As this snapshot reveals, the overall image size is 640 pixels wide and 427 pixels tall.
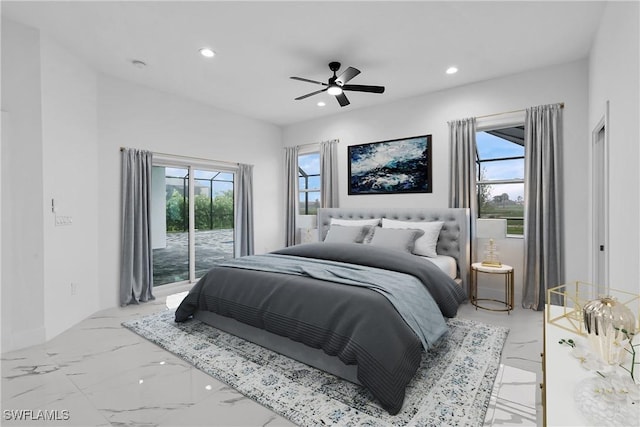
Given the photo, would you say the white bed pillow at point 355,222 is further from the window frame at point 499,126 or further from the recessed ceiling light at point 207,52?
the recessed ceiling light at point 207,52

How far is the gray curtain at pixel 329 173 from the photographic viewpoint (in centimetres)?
518

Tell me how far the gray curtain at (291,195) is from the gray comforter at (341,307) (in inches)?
91.9

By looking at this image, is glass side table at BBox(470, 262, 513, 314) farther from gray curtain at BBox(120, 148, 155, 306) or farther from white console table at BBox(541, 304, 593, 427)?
gray curtain at BBox(120, 148, 155, 306)

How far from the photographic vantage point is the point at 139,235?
3.90m

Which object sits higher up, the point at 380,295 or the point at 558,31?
the point at 558,31

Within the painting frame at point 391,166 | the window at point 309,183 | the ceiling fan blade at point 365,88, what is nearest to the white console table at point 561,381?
the ceiling fan blade at point 365,88

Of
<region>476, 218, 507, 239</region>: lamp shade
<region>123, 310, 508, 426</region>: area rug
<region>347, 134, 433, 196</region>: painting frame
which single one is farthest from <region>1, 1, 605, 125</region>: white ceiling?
<region>123, 310, 508, 426</region>: area rug

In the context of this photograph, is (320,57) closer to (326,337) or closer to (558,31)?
(558,31)

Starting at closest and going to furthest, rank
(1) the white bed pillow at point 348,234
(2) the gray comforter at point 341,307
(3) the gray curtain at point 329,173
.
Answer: (2) the gray comforter at point 341,307 < (1) the white bed pillow at point 348,234 < (3) the gray curtain at point 329,173

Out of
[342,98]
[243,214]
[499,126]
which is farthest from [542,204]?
[243,214]

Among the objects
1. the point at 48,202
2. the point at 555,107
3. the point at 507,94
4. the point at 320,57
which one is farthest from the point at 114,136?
the point at 555,107

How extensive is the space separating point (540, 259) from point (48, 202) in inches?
201

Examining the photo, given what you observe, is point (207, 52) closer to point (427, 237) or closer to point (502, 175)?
point (427, 237)

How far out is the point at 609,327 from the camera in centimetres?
111
